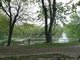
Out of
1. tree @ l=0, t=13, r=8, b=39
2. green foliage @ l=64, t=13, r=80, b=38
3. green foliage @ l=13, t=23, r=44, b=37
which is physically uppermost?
tree @ l=0, t=13, r=8, b=39

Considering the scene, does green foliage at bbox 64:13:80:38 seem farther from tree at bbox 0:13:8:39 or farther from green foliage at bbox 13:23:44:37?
tree at bbox 0:13:8:39

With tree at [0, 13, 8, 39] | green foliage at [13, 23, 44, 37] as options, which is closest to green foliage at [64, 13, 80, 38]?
green foliage at [13, 23, 44, 37]

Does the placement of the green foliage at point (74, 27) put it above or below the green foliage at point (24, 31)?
below

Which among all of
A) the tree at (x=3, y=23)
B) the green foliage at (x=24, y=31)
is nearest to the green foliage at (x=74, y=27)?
the green foliage at (x=24, y=31)

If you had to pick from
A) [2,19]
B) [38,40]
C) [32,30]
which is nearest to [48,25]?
[38,40]

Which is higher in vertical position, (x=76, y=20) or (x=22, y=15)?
(x=22, y=15)

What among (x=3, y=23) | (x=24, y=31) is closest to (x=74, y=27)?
(x=24, y=31)

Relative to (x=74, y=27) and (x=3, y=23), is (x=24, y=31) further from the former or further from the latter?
(x=74, y=27)

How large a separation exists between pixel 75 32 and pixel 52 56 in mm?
39776

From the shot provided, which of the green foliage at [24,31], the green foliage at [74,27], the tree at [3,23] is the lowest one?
the green foliage at [74,27]

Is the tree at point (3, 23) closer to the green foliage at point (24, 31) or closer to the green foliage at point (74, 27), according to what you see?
the green foliage at point (24, 31)

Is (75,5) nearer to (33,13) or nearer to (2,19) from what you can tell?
(33,13)

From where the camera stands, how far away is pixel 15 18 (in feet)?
82.1

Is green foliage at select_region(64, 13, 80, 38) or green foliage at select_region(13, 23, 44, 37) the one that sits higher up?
green foliage at select_region(13, 23, 44, 37)
